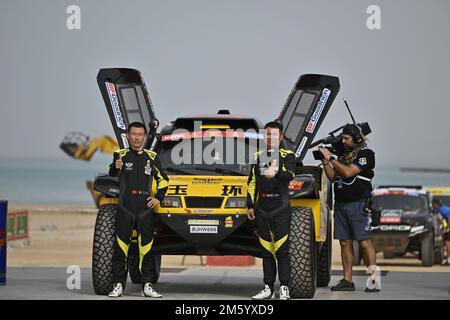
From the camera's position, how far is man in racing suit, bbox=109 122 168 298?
14172 millimetres

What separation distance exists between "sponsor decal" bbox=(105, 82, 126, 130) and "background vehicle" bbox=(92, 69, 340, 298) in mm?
13

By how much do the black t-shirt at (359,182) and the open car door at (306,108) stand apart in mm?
850

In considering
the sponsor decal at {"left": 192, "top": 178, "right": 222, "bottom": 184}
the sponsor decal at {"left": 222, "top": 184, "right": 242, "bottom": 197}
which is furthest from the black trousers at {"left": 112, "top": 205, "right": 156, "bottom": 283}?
the sponsor decal at {"left": 222, "top": 184, "right": 242, "bottom": 197}

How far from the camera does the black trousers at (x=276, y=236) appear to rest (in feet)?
46.0

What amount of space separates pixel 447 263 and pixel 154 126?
512 inches

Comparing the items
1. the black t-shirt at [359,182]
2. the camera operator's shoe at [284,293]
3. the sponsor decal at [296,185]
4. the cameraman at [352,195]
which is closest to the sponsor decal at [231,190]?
the sponsor decal at [296,185]

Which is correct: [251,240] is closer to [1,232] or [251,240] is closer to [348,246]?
[348,246]

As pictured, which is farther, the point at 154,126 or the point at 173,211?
the point at 154,126

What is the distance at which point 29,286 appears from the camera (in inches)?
630

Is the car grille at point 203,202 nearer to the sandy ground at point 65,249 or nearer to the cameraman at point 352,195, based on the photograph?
the cameraman at point 352,195

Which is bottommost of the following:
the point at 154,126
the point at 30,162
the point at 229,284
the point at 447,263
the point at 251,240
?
the point at 30,162

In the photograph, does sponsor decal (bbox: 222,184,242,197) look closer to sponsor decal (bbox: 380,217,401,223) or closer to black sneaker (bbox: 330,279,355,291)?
black sneaker (bbox: 330,279,355,291)

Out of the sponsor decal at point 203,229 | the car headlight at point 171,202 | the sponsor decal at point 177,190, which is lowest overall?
the sponsor decal at point 203,229
